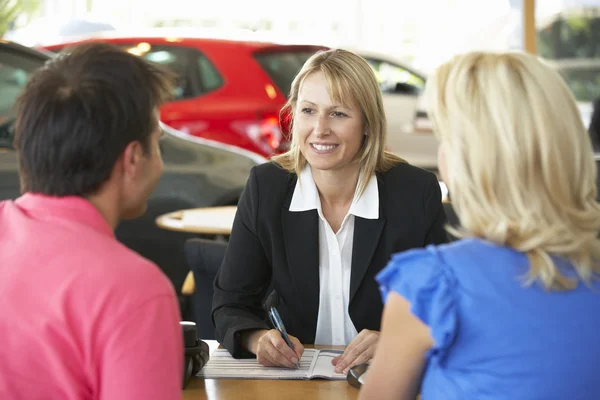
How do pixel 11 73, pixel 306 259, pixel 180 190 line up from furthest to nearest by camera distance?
pixel 180 190
pixel 11 73
pixel 306 259

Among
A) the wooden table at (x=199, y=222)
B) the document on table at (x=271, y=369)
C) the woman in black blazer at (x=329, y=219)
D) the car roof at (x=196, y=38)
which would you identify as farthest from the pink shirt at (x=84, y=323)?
the car roof at (x=196, y=38)

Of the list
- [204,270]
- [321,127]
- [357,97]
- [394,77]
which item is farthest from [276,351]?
[394,77]

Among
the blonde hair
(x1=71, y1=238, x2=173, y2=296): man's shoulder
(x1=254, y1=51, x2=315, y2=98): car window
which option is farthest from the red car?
(x1=71, y1=238, x2=173, y2=296): man's shoulder

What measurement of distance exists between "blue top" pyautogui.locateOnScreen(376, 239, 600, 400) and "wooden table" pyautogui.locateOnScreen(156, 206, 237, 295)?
251cm

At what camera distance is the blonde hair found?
2.90m

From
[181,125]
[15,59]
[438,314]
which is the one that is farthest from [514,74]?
[181,125]

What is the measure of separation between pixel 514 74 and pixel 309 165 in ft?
4.71

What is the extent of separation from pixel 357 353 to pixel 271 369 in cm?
21

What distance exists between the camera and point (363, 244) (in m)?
2.84

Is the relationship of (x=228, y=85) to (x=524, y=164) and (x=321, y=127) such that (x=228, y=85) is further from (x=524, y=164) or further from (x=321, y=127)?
(x=524, y=164)

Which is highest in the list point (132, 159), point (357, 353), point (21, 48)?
point (132, 159)

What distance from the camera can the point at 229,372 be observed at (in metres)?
2.28

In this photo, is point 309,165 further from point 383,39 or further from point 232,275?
point 383,39

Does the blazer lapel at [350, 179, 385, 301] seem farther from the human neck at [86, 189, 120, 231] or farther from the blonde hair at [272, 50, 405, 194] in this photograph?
the human neck at [86, 189, 120, 231]
